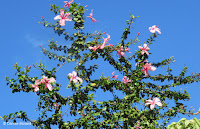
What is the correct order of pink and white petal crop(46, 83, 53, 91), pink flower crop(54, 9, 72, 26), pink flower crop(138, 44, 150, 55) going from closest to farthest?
pink and white petal crop(46, 83, 53, 91) < pink flower crop(54, 9, 72, 26) < pink flower crop(138, 44, 150, 55)

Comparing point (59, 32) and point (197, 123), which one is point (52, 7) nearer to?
point (59, 32)

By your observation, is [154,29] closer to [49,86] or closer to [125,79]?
[125,79]

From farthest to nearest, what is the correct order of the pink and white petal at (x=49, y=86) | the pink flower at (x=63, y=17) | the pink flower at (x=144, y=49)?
the pink flower at (x=144, y=49)
the pink flower at (x=63, y=17)
the pink and white petal at (x=49, y=86)

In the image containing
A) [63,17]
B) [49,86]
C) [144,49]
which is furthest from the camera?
[144,49]

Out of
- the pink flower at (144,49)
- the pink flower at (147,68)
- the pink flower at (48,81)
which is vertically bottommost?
the pink flower at (48,81)

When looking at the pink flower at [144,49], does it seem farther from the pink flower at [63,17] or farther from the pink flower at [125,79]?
the pink flower at [63,17]

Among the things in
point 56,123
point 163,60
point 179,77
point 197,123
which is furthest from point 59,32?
point 197,123

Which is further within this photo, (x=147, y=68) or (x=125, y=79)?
(x=125, y=79)

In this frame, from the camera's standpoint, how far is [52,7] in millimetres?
5961

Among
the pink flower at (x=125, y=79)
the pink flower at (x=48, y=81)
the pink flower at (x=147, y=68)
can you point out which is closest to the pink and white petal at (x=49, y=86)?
the pink flower at (x=48, y=81)

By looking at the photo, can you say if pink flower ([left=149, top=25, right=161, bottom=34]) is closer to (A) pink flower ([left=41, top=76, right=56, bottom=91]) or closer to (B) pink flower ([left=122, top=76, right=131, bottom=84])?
(B) pink flower ([left=122, top=76, right=131, bottom=84])

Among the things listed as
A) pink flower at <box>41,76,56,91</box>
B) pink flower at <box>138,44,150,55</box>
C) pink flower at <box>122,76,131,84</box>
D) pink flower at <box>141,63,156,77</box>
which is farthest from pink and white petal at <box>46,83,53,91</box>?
pink flower at <box>138,44,150,55</box>

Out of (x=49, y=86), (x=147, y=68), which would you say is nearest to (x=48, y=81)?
(x=49, y=86)

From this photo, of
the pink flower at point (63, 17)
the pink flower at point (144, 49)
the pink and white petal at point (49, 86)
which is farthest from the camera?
the pink flower at point (144, 49)
